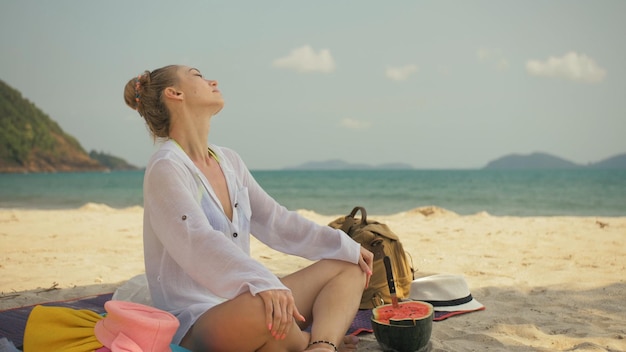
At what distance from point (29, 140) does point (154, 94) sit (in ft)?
209

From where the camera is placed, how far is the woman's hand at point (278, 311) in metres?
2.12

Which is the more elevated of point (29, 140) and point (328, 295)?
point (29, 140)

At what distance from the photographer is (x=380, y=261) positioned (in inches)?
152

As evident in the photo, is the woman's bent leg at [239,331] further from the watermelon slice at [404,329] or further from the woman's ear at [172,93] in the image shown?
the woman's ear at [172,93]

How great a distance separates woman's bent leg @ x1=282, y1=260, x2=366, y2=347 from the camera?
247 cm

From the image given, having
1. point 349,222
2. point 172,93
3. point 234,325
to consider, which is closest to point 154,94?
point 172,93

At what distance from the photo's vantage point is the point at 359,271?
2764mm

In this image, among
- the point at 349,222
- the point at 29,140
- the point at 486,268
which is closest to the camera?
the point at 349,222

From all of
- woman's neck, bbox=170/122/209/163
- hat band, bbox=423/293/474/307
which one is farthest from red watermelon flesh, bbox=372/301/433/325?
woman's neck, bbox=170/122/209/163

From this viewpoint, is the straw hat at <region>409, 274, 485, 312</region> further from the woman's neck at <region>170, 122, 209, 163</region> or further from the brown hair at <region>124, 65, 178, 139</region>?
the brown hair at <region>124, 65, 178, 139</region>

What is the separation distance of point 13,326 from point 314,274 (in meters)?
1.95

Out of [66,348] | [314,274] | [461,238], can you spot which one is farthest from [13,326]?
[461,238]

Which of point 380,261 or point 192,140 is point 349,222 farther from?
point 192,140

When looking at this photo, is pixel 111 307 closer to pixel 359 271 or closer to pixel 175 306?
pixel 175 306
